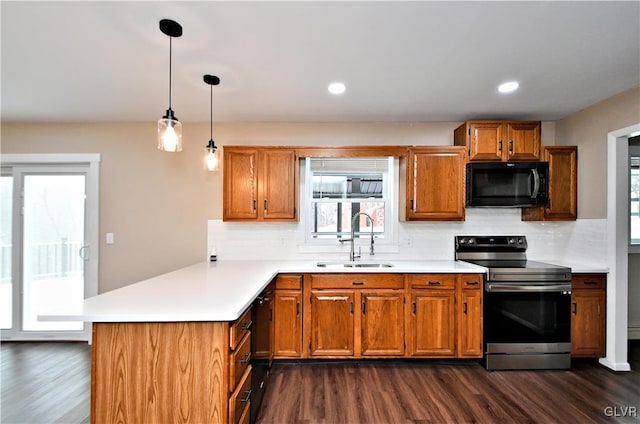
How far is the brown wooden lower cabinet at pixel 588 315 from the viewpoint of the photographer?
9.37 feet

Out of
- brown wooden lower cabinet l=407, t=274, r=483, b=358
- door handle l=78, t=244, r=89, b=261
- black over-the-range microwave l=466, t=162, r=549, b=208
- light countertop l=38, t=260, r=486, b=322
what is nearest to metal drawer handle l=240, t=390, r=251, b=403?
light countertop l=38, t=260, r=486, b=322

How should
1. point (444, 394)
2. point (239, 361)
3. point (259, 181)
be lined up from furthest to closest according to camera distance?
point (259, 181)
point (444, 394)
point (239, 361)

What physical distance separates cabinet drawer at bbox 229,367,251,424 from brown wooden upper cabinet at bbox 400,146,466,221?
218cm

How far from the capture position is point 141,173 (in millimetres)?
3453

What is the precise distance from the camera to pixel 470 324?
2.83 m

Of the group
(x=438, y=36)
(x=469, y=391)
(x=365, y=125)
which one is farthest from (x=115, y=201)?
(x=469, y=391)

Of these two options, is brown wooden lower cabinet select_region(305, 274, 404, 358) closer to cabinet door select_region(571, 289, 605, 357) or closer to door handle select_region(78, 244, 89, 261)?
cabinet door select_region(571, 289, 605, 357)

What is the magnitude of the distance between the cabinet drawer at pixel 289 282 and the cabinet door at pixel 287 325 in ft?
0.15

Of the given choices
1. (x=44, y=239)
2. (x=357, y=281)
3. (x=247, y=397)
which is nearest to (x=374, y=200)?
(x=357, y=281)

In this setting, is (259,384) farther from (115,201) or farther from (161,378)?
(115,201)

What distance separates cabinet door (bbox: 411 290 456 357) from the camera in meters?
2.83

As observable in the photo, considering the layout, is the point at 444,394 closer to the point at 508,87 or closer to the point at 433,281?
the point at 433,281

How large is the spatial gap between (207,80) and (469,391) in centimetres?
315

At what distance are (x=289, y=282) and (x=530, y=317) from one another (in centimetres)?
218
